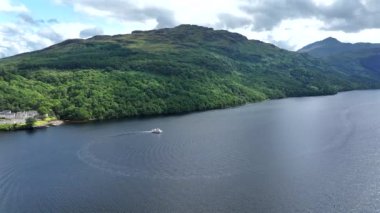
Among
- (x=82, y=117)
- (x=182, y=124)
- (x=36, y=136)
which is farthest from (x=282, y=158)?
(x=82, y=117)

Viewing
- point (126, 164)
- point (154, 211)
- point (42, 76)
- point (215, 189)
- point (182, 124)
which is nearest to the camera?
point (154, 211)

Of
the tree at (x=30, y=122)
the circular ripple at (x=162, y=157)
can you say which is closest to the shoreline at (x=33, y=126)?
the tree at (x=30, y=122)

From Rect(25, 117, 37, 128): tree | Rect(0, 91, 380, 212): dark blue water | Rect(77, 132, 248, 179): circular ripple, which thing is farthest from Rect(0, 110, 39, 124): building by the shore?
Rect(77, 132, 248, 179): circular ripple

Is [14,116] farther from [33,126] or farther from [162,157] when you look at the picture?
[162,157]

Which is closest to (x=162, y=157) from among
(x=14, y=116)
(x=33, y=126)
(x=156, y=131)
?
(x=156, y=131)

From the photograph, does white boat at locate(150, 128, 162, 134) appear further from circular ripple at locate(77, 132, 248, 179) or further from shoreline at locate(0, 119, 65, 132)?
shoreline at locate(0, 119, 65, 132)

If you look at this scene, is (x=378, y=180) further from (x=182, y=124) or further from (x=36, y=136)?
(x=36, y=136)

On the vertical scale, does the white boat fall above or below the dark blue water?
above

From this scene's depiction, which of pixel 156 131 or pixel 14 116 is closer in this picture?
pixel 156 131

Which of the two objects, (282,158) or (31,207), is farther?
(282,158)
